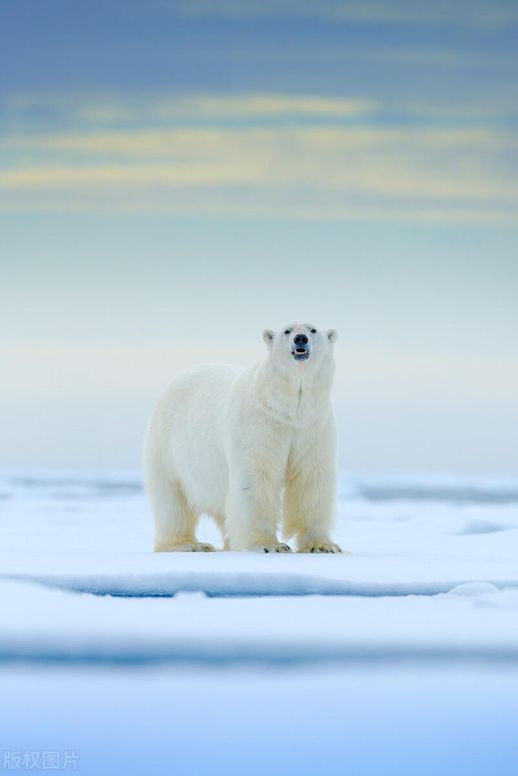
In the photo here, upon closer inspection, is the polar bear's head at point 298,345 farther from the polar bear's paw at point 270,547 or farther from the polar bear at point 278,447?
the polar bear's paw at point 270,547

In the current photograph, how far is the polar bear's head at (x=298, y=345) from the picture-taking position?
5.36 metres

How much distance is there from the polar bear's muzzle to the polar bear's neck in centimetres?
9

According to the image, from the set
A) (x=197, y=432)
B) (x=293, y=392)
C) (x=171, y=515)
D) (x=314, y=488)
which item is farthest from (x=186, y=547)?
(x=293, y=392)

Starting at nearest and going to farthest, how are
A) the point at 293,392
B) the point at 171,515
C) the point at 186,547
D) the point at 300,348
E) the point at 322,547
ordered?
the point at 300,348, the point at 293,392, the point at 322,547, the point at 186,547, the point at 171,515

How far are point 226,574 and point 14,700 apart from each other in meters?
1.37

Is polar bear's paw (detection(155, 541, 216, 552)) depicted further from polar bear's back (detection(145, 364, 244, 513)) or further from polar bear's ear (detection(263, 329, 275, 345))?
polar bear's ear (detection(263, 329, 275, 345))

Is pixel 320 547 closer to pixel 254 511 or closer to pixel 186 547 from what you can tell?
pixel 254 511

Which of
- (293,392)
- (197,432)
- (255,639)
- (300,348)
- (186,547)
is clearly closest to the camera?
(255,639)

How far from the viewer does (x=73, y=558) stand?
5062 millimetres

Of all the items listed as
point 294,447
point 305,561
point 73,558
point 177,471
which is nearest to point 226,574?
point 305,561

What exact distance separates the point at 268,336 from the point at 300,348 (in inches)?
11.1

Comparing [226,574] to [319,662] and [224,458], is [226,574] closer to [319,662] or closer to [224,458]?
[319,662]

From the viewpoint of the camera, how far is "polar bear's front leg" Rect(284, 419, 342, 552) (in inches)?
221

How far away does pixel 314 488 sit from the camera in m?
5.66
